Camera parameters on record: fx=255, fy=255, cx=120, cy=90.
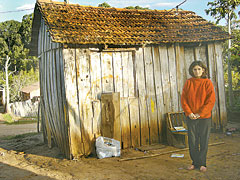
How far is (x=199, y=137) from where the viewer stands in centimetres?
549

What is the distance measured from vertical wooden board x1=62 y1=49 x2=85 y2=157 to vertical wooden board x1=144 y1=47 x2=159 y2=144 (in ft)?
7.48

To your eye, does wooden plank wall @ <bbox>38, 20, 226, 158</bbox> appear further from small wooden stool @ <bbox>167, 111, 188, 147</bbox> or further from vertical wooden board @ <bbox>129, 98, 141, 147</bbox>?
small wooden stool @ <bbox>167, 111, 188, 147</bbox>

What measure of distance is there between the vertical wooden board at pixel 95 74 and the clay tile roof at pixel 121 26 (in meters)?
0.52

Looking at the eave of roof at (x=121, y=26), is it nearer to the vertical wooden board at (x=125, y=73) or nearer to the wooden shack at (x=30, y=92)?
the vertical wooden board at (x=125, y=73)

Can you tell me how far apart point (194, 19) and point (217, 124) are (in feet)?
12.8

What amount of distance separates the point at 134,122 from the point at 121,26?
3135mm

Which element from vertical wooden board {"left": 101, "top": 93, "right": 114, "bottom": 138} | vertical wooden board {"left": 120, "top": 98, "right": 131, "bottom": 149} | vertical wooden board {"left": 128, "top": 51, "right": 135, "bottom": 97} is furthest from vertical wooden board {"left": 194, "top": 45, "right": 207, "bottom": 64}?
vertical wooden board {"left": 101, "top": 93, "right": 114, "bottom": 138}

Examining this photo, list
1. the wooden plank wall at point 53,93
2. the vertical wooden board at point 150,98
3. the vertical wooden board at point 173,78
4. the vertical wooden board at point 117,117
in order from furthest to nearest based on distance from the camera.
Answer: the vertical wooden board at point 173,78 → the vertical wooden board at point 150,98 → the vertical wooden board at point 117,117 → the wooden plank wall at point 53,93

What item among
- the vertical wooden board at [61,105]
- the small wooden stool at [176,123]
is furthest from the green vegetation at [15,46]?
the small wooden stool at [176,123]

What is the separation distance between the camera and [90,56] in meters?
7.34

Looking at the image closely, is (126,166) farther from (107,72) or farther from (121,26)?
(121,26)

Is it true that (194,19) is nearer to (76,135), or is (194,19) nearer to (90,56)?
(90,56)

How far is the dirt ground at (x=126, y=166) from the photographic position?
5.42m

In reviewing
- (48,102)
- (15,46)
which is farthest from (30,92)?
(48,102)
